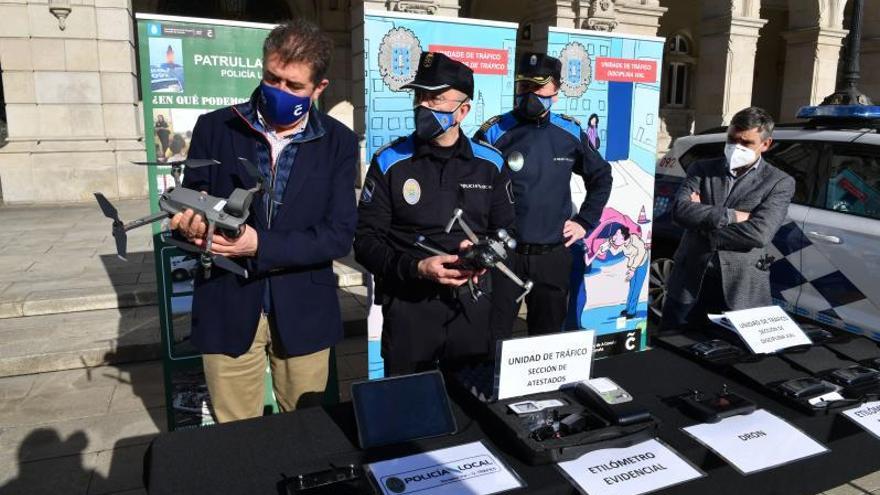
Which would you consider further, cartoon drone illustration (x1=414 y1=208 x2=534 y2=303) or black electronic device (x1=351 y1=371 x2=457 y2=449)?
cartoon drone illustration (x1=414 y1=208 x2=534 y2=303)

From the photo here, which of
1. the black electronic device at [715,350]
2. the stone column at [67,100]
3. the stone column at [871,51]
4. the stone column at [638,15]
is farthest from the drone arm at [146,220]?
the stone column at [871,51]

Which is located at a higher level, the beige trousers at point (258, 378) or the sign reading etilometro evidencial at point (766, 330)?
the sign reading etilometro evidencial at point (766, 330)

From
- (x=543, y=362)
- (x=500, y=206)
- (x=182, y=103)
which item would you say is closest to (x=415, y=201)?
(x=500, y=206)

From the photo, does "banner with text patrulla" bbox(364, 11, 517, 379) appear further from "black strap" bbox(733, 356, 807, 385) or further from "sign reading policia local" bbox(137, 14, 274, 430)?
"black strap" bbox(733, 356, 807, 385)

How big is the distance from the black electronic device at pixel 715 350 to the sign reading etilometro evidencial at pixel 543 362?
0.51m

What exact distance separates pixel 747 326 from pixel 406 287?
4.12 feet

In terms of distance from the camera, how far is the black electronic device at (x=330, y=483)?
1.24m

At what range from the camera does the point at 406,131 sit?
12.6ft

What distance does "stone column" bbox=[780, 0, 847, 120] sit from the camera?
15.3m

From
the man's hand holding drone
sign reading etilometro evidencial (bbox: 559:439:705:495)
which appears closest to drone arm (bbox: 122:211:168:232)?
the man's hand holding drone

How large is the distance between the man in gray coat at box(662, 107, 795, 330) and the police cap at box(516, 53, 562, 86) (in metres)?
0.94

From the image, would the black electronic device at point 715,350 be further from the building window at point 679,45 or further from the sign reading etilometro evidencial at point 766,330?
the building window at point 679,45

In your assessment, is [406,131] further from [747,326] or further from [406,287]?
[747,326]

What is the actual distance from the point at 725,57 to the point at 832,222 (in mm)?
11258
